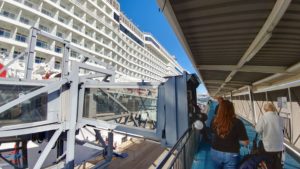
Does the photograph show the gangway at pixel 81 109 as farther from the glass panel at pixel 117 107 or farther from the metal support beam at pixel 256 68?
the metal support beam at pixel 256 68

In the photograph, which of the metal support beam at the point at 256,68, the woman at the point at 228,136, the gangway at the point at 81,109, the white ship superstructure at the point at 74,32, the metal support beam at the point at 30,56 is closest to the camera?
the woman at the point at 228,136

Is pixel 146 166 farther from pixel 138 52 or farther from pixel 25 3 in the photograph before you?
pixel 138 52

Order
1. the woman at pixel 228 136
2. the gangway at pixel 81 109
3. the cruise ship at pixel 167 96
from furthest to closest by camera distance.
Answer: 1. the gangway at pixel 81 109
2. the cruise ship at pixel 167 96
3. the woman at pixel 228 136

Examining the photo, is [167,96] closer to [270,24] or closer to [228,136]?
[228,136]

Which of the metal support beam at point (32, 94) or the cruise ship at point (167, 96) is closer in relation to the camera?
the cruise ship at point (167, 96)

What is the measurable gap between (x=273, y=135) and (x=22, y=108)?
15.8 feet

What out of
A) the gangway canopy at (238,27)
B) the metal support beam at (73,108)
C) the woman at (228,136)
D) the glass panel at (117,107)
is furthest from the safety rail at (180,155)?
the metal support beam at (73,108)

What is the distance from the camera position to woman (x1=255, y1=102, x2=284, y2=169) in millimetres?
3168

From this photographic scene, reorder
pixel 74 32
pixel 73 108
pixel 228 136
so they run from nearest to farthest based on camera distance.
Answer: pixel 228 136 → pixel 73 108 → pixel 74 32

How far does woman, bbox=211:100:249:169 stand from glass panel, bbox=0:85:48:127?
349 cm

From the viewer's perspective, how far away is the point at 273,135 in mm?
3152

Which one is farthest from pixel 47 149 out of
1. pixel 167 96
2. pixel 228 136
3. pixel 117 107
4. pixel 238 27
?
pixel 238 27

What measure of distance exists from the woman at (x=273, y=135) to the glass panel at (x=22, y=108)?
→ 173 inches

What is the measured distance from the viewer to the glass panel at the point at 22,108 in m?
3.35
